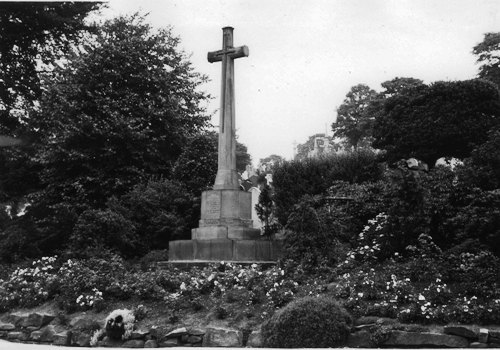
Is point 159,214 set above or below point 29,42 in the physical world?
below

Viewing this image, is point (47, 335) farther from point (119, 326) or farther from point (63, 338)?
point (119, 326)

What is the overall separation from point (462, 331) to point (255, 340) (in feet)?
8.92

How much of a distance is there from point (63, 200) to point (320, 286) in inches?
517

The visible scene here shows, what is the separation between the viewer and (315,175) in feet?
56.9

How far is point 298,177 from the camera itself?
55.9 feet

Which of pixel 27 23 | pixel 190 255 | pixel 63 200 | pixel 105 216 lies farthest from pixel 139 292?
pixel 27 23

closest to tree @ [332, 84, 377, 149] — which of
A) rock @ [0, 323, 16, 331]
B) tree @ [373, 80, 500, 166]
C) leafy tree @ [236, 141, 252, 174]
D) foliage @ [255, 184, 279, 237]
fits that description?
leafy tree @ [236, 141, 252, 174]

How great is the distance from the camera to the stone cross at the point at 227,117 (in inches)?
524

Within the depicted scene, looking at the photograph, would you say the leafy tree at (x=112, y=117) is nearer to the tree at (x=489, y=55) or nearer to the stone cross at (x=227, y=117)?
the stone cross at (x=227, y=117)

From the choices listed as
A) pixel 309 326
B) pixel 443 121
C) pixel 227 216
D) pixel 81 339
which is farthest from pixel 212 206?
pixel 443 121

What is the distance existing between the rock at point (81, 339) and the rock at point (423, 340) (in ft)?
15.6

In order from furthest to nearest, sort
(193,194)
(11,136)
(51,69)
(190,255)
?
1. (51,69)
2. (11,136)
3. (193,194)
4. (190,255)

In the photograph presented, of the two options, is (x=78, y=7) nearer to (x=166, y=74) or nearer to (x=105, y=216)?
(x=166, y=74)

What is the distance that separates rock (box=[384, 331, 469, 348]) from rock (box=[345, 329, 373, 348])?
0.25 m
